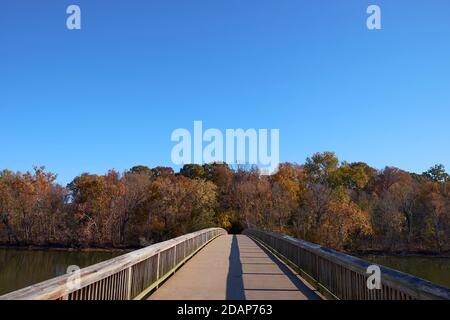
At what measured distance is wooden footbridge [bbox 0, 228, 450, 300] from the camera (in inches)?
170

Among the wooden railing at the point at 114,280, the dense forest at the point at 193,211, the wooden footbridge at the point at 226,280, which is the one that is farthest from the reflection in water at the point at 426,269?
the wooden railing at the point at 114,280

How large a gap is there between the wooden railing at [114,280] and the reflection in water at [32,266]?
20.3 m

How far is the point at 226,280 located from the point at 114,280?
4.24 metres

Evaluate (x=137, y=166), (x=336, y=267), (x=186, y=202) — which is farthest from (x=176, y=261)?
(x=137, y=166)

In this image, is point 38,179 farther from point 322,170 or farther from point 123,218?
point 322,170

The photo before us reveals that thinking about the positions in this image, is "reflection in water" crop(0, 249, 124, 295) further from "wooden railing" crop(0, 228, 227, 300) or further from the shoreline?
the shoreline

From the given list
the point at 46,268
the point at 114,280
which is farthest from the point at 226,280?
the point at 46,268

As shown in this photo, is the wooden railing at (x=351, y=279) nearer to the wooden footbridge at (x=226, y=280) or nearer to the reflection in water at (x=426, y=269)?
the wooden footbridge at (x=226, y=280)

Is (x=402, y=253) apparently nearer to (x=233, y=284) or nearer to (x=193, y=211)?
(x=193, y=211)

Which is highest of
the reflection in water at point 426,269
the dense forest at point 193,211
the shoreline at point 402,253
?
the dense forest at point 193,211

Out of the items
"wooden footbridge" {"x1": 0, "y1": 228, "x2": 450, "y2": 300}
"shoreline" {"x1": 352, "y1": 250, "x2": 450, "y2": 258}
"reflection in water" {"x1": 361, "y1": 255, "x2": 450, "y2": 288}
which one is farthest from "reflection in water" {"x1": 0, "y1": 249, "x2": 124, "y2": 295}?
"shoreline" {"x1": 352, "y1": 250, "x2": 450, "y2": 258}

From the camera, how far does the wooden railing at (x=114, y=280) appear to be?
12.6 ft
